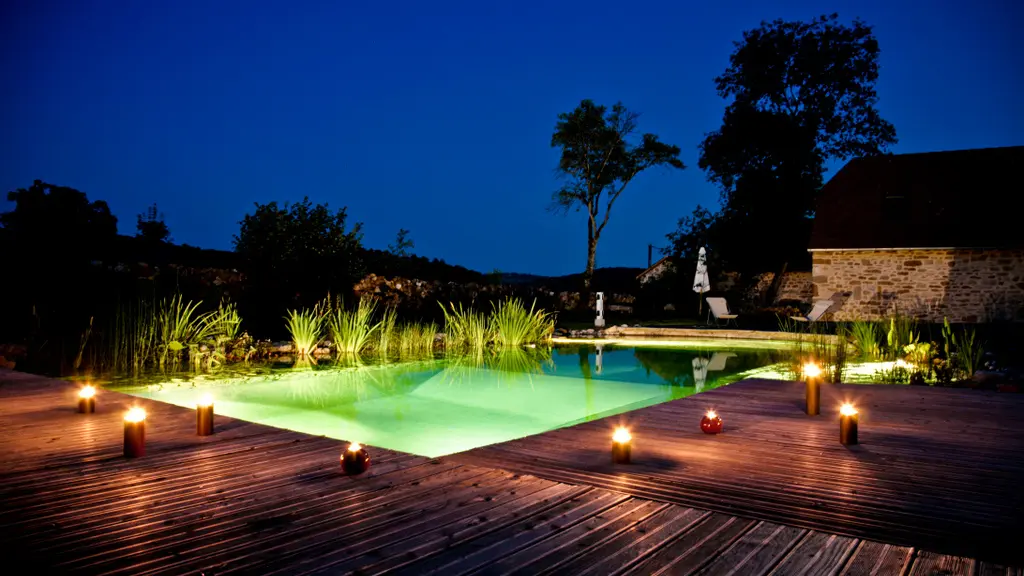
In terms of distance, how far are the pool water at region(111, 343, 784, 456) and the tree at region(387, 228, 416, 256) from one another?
464 inches

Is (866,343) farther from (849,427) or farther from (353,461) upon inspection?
(353,461)

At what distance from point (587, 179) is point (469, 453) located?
837 inches

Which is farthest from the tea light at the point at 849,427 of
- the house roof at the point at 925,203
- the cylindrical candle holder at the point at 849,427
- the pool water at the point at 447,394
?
the house roof at the point at 925,203

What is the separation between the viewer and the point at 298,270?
12.3 m

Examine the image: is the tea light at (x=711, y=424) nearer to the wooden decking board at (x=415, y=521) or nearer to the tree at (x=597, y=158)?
the wooden decking board at (x=415, y=521)

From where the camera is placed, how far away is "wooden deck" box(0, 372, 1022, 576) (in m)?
2.06

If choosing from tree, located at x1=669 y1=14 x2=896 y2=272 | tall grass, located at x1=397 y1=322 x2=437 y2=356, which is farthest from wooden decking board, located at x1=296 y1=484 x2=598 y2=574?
tree, located at x1=669 y1=14 x2=896 y2=272

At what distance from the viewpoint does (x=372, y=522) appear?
243 cm

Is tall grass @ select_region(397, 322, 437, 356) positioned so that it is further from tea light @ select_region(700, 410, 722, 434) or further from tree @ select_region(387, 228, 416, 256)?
tree @ select_region(387, 228, 416, 256)

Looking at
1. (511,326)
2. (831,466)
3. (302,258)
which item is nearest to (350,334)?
(302,258)

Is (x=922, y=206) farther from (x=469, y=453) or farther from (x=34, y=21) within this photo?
(x=34, y=21)

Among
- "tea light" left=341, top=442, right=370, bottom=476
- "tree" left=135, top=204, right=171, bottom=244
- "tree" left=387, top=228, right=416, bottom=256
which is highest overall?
"tree" left=135, top=204, right=171, bottom=244

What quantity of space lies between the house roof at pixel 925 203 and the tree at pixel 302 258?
450 inches

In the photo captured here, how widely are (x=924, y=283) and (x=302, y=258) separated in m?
14.0
